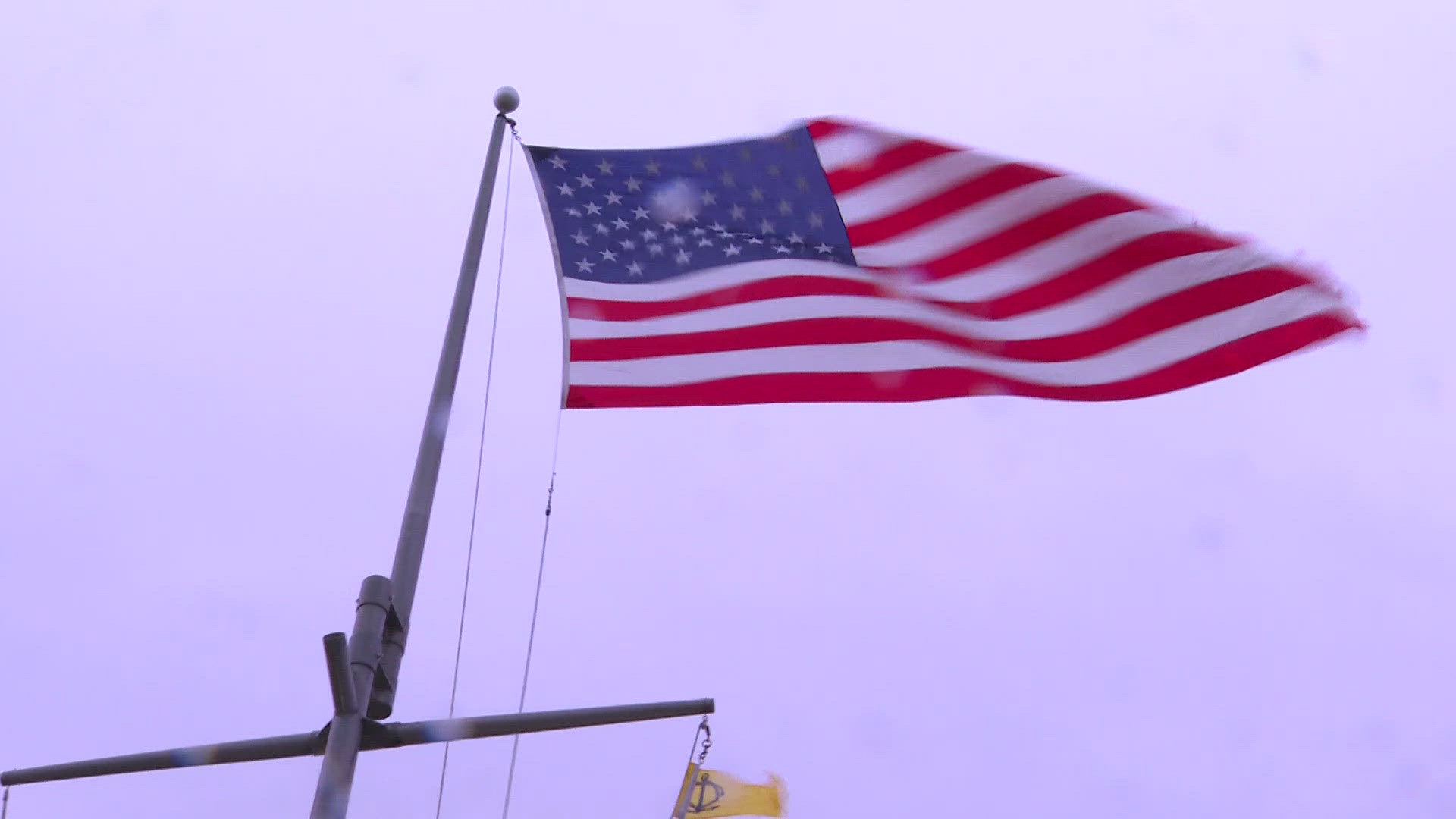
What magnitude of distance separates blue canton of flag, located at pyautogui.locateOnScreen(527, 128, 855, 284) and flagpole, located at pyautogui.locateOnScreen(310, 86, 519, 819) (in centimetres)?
153

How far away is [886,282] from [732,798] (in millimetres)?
3197

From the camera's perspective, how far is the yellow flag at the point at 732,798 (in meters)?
10.9

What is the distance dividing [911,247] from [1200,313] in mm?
1774

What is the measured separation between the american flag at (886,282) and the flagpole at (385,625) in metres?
1.18

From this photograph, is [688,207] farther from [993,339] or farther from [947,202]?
[993,339]

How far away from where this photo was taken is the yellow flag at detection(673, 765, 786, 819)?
10898mm

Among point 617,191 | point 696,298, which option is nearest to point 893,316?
point 696,298

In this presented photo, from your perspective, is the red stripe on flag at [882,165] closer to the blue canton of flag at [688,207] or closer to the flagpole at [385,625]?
the blue canton of flag at [688,207]

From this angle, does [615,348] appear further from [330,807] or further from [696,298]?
[330,807]

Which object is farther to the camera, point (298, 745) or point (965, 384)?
point (965, 384)

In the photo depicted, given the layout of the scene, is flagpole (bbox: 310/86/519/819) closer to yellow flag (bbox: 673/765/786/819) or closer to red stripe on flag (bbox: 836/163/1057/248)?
red stripe on flag (bbox: 836/163/1057/248)

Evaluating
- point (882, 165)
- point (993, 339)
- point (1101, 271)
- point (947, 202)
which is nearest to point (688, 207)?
point (882, 165)

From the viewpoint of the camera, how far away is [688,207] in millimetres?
11359

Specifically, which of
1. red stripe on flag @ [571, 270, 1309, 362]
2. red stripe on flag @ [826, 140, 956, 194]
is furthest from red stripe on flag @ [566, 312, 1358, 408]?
red stripe on flag @ [826, 140, 956, 194]
